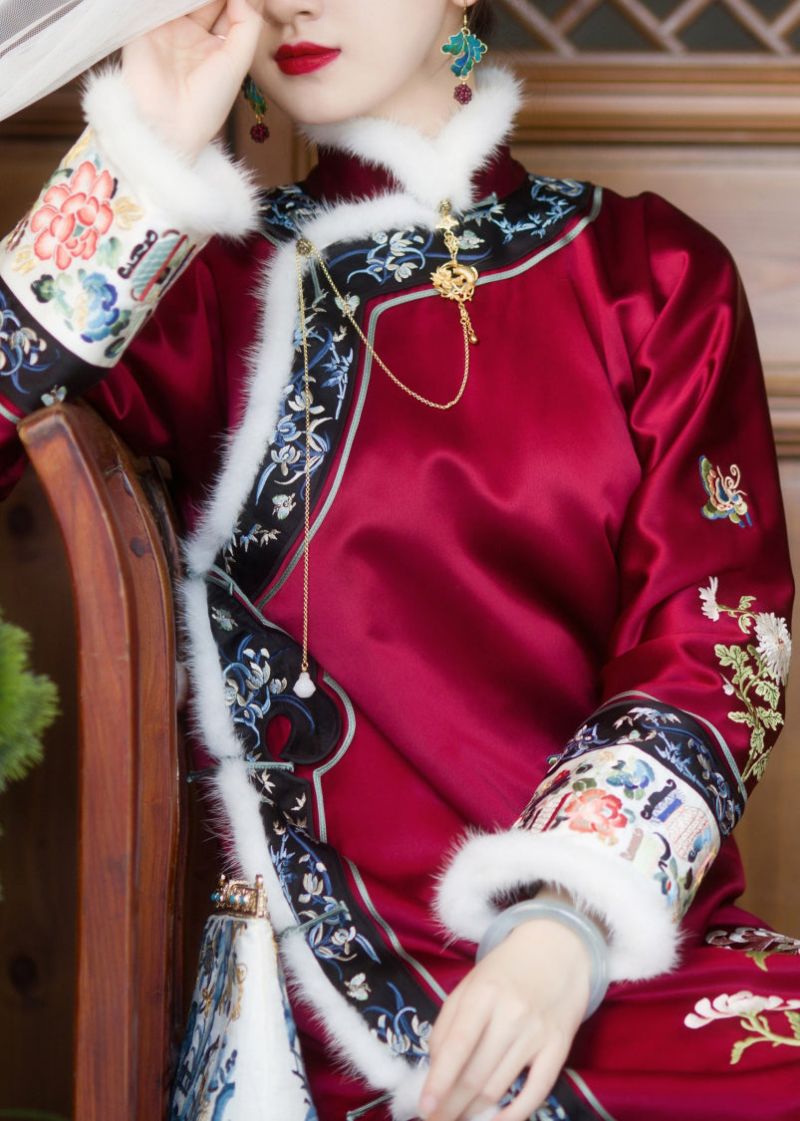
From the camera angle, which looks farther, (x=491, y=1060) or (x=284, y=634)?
(x=284, y=634)

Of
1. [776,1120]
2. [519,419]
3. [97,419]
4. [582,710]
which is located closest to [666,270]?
[519,419]

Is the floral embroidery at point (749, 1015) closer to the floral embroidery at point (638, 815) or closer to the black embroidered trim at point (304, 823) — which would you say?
the floral embroidery at point (638, 815)

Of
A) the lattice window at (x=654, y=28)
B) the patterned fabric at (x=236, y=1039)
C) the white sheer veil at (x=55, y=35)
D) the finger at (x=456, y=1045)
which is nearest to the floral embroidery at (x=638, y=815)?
the finger at (x=456, y=1045)

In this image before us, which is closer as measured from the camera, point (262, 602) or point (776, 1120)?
point (776, 1120)

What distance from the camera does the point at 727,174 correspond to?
4.54 feet

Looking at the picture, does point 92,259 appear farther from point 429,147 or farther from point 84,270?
point 429,147

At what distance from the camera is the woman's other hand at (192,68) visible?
0.85 metres

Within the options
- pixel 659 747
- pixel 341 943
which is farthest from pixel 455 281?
pixel 341 943

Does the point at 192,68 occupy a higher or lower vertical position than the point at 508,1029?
higher

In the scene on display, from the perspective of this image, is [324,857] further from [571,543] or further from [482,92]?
[482,92]

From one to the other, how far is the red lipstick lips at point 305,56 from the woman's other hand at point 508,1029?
2.13 feet

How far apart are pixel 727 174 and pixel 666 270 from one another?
42cm

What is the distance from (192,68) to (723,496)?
1.64 feet

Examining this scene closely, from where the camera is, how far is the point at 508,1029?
711mm
